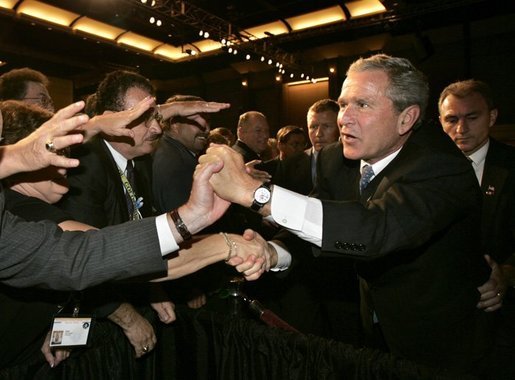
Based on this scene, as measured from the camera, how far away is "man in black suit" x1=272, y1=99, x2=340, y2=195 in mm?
3957

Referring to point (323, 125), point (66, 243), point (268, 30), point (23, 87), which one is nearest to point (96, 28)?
point (268, 30)

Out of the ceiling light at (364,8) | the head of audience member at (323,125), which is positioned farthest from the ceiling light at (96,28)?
the head of audience member at (323,125)

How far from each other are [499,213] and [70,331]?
8.14ft

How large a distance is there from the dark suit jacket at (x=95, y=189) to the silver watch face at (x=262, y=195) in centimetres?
84

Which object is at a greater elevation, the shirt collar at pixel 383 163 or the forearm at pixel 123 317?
the shirt collar at pixel 383 163

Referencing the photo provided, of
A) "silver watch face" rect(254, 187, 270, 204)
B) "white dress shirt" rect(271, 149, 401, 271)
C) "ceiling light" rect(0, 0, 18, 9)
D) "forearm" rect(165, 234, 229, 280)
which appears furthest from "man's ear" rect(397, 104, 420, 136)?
"ceiling light" rect(0, 0, 18, 9)

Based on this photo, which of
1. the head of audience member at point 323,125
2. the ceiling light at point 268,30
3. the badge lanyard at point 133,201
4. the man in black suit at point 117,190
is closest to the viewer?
the man in black suit at point 117,190

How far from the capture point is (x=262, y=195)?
57.4 inches

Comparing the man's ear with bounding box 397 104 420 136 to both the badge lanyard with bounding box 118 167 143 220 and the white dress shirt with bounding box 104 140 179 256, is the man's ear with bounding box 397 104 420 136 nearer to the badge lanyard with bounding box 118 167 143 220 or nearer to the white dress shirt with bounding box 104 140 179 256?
the white dress shirt with bounding box 104 140 179 256

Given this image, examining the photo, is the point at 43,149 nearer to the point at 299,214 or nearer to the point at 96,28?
the point at 299,214

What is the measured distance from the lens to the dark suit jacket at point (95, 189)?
1.82m

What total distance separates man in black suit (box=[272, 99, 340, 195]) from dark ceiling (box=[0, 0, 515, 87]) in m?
3.74

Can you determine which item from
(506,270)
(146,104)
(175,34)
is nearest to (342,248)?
(146,104)

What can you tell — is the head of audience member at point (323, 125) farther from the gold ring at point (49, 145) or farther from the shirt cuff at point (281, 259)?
the gold ring at point (49, 145)
